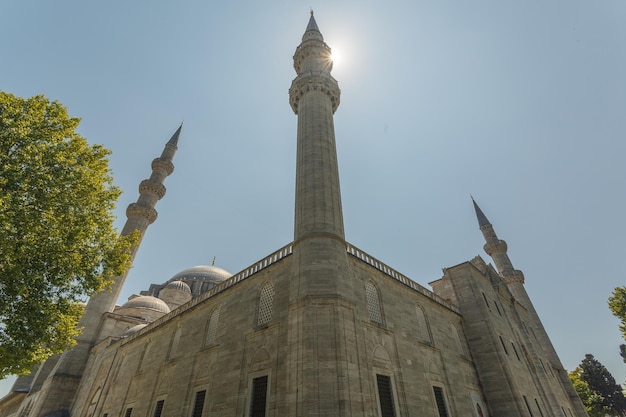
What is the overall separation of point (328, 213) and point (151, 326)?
47.4ft

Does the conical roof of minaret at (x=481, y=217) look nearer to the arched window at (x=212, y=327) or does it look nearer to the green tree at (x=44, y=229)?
the arched window at (x=212, y=327)

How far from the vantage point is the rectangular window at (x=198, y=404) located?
12115 millimetres

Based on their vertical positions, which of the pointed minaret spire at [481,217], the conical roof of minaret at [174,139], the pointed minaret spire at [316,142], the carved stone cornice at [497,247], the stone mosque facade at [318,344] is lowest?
the stone mosque facade at [318,344]

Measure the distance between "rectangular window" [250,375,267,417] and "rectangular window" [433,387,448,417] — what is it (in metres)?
6.84

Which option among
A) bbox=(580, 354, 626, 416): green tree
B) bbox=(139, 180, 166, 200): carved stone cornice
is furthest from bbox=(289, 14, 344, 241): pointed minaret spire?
bbox=(580, 354, 626, 416): green tree

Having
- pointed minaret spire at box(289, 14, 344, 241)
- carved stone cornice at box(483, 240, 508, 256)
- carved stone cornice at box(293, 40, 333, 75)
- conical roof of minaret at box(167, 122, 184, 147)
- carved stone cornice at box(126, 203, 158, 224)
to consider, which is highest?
conical roof of minaret at box(167, 122, 184, 147)


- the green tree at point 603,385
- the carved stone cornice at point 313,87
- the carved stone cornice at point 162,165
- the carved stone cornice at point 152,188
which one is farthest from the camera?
the green tree at point 603,385

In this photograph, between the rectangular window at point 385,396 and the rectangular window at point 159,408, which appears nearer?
the rectangular window at point 385,396

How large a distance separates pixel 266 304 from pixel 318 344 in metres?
4.13

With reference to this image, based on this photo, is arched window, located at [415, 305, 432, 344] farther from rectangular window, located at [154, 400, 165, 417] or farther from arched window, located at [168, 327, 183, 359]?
→ rectangular window, located at [154, 400, 165, 417]

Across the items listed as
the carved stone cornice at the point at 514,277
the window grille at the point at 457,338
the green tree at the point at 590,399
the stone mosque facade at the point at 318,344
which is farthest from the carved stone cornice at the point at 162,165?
the green tree at the point at 590,399

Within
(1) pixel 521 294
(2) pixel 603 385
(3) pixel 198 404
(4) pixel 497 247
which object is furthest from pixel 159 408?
(2) pixel 603 385

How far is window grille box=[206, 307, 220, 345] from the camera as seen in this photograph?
1395cm

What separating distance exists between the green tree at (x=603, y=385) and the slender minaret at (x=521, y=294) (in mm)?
17971
